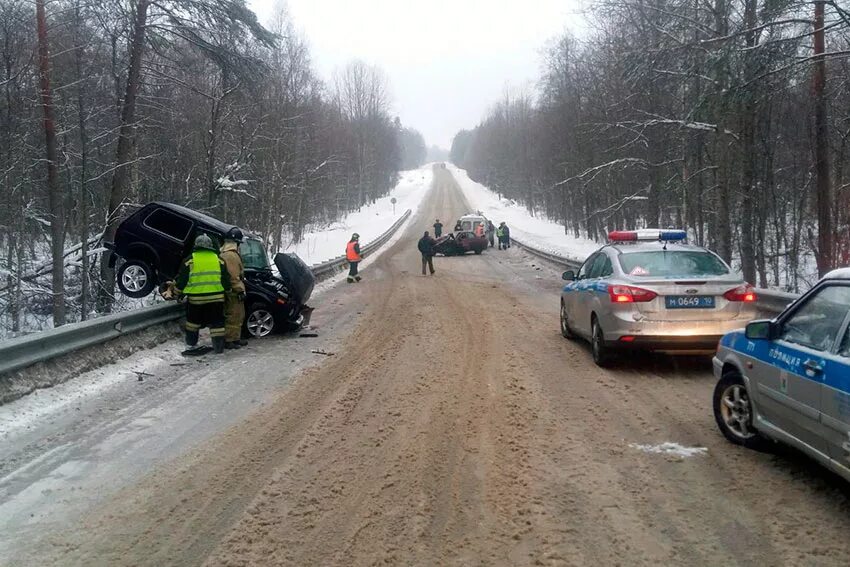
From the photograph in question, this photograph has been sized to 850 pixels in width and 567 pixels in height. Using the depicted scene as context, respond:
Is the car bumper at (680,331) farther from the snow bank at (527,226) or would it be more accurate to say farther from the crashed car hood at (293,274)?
the snow bank at (527,226)

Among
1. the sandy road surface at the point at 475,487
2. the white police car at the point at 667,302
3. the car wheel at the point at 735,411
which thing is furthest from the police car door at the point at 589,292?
the car wheel at the point at 735,411

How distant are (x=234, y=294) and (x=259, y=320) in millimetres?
1189

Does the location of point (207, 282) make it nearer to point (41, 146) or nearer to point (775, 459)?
point (775, 459)

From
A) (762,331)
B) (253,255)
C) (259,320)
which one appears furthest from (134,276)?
(762,331)

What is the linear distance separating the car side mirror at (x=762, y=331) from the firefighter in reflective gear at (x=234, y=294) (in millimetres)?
7202

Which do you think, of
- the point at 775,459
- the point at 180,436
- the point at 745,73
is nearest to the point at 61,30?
the point at 180,436

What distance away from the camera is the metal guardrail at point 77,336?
6.82 m

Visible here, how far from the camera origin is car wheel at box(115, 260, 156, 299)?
40.5ft

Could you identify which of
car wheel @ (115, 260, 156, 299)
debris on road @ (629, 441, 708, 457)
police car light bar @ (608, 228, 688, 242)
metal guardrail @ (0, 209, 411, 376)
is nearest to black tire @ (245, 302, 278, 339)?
metal guardrail @ (0, 209, 411, 376)

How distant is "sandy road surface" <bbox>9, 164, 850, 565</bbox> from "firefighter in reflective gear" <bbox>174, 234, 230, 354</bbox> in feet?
7.40

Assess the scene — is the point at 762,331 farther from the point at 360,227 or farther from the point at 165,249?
the point at 360,227

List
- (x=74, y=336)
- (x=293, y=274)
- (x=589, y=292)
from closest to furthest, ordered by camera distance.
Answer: (x=74, y=336) → (x=589, y=292) → (x=293, y=274)

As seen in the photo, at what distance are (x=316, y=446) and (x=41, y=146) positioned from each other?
54.1 ft

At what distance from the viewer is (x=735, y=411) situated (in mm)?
5613
